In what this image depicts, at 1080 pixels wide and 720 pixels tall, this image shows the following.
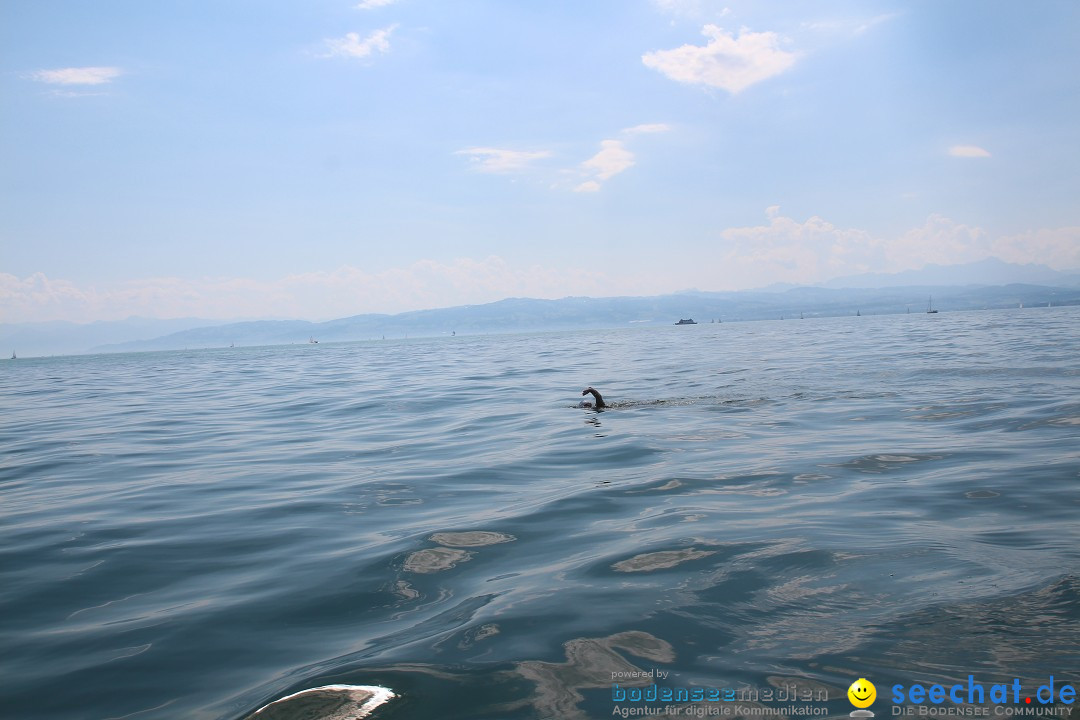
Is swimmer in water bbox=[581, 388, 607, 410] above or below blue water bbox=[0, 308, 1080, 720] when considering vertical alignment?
above

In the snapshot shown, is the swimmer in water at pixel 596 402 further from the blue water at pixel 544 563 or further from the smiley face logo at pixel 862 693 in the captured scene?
the smiley face logo at pixel 862 693

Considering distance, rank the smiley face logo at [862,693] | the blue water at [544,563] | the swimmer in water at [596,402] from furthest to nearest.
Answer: the swimmer in water at [596,402] → the blue water at [544,563] → the smiley face logo at [862,693]

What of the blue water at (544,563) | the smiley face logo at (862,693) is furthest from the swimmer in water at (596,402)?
the smiley face logo at (862,693)

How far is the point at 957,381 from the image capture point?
17.5 m

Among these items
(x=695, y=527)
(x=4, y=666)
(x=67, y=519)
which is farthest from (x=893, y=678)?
(x=67, y=519)

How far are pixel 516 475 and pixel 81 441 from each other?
1087 centimetres

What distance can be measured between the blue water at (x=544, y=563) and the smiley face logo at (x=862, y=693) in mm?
67

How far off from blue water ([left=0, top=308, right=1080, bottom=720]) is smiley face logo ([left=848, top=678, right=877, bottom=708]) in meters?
0.07

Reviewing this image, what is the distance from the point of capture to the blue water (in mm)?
3740

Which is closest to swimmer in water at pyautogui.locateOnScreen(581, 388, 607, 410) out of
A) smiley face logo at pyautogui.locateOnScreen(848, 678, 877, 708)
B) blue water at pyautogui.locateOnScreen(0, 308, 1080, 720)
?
blue water at pyautogui.locateOnScreen(0, 308, 1080, 720)

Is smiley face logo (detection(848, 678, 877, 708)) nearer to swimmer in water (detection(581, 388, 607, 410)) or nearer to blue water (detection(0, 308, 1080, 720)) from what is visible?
blue water (detection(0, 308, 1080, 720))

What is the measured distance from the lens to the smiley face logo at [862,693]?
130 inches

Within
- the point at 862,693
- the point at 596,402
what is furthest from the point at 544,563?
the point at 596,402

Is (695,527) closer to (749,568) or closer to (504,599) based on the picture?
(749,568)
